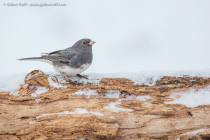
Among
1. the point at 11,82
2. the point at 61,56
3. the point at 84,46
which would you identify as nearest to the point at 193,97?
the point at 84,46

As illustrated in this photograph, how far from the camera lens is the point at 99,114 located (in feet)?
6.70

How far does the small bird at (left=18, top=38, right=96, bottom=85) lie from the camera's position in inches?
104

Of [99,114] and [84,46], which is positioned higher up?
[84,46]

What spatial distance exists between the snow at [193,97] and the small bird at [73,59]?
47.9 inches

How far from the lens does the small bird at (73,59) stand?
2.65 m

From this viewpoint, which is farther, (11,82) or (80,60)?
(80,60)

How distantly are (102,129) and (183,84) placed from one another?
0.99m

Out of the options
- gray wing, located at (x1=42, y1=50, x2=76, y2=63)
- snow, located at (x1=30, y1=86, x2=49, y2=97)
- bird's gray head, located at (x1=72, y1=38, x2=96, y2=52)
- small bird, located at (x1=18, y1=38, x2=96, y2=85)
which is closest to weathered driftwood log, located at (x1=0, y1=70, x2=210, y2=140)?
snow, located at (x1=30, y1=86, x2=49, y2=97)

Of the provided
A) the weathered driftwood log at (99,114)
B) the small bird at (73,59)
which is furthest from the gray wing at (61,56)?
the weathered driftwood log at (99,114)

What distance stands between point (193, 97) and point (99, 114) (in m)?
1.01

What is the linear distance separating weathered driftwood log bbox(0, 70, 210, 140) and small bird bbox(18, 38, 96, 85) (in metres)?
0.51

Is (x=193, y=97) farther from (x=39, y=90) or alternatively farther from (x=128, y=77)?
(x=39, y=90)

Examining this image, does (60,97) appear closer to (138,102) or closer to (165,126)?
(138,102)

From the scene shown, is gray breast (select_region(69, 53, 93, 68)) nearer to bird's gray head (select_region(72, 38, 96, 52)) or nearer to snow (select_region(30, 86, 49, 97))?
bird's gray head (select_region(72, 38, 96, 52))
